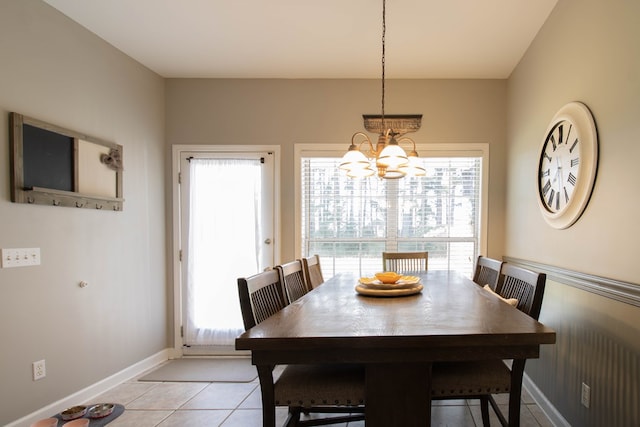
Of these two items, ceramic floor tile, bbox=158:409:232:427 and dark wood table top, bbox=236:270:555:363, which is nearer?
dark wood table top, bbox=236:270:555:363

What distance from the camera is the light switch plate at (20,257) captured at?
191cm

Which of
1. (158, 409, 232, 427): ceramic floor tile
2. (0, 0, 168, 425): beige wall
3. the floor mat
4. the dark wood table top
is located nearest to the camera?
the dark wood table top

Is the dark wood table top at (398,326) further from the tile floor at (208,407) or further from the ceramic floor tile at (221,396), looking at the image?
the ceramic floor tile at (221,396)

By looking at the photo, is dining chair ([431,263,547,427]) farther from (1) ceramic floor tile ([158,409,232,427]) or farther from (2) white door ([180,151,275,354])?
(2) white door ([180,151,275,354])

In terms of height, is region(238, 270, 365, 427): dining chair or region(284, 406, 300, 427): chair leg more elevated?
region(238, 270, 365, 427): dining chair

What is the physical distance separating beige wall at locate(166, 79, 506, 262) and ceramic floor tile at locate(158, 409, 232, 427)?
1.40 meters

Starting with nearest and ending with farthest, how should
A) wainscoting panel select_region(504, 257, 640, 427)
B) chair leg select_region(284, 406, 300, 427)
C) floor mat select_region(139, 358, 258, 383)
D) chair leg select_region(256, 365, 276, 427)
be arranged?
chair leg select_region(256, 365, 276, 427), wainscoting panel select_region(504, 257, 640, 427), chair leg select_region(284, 406, 300, 427), floor mat select_region(139, 358, 258, 383)

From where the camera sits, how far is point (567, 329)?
2.11m

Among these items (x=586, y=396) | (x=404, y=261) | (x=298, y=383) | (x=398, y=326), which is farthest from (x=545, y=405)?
(x=298, y=383)

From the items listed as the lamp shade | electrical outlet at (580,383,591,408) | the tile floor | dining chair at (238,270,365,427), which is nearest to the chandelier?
the lamp shade

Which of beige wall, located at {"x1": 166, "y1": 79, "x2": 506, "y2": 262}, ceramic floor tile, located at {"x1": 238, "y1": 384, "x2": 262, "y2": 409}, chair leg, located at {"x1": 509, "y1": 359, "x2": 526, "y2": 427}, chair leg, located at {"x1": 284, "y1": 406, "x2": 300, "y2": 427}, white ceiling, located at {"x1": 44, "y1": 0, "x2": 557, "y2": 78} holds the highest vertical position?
white ceiling, located at {"x1": 44, "y1": 0, "x2": 557, "y2": 78}

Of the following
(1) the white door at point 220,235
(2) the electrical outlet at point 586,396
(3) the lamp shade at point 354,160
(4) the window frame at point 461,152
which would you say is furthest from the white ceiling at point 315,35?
(2) the electrical outlet at point 586,396

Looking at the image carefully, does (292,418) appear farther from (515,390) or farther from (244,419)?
(515,390)

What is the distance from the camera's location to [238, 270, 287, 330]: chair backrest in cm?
153
